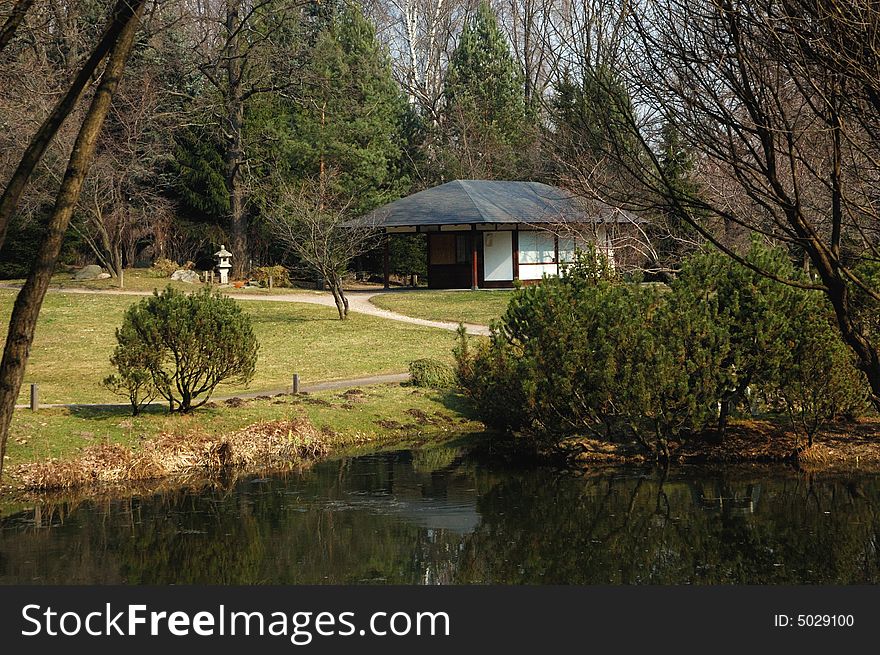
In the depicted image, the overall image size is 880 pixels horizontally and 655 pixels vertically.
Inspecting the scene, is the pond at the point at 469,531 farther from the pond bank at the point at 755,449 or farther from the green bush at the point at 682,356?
the green bush at the point at 682,356

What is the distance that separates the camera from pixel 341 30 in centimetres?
4441

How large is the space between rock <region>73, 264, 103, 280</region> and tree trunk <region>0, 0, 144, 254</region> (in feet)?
113

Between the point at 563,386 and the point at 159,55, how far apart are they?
108 ft

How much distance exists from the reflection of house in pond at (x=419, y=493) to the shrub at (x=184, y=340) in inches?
98.5

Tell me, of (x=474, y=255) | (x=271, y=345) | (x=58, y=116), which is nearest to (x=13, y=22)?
(x=58, y=116)

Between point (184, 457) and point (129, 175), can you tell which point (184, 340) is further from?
point (129, 175)

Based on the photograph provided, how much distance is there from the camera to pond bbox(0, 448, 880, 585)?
1028 centimetres

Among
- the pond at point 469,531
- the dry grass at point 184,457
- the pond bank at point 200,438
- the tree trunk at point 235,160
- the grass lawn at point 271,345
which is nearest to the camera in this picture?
the pond at point 469,531

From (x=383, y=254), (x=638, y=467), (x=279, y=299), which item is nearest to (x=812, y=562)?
(x=638, y=467)

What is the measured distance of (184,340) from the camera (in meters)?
15.4

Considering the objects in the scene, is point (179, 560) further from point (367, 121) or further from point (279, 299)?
point (367, 121)

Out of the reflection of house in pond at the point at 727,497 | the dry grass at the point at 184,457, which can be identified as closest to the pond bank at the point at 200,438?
the dry grass at the point at 184,457

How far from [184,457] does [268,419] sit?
1.86 m

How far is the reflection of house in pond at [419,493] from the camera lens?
41.3 ft
